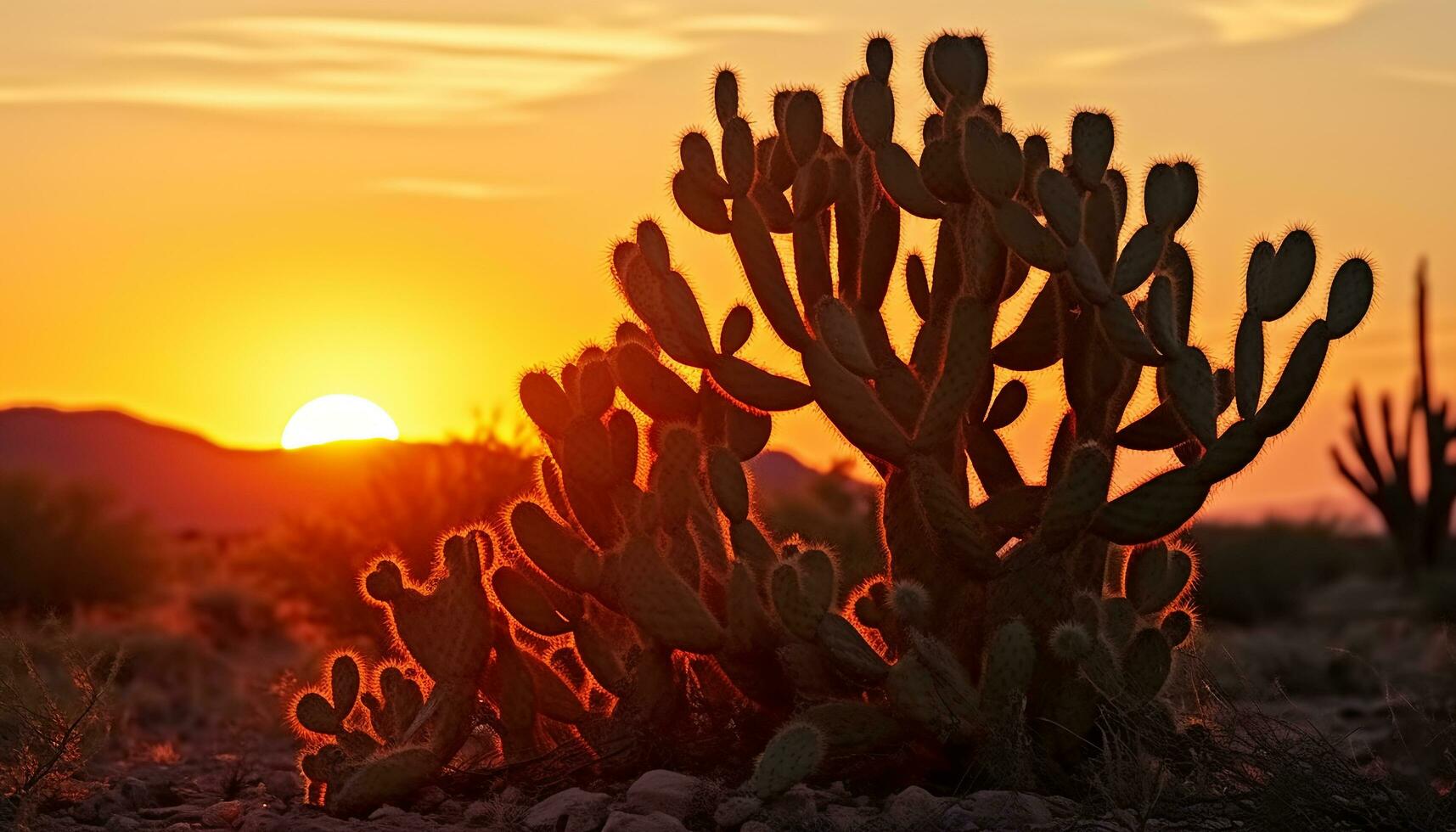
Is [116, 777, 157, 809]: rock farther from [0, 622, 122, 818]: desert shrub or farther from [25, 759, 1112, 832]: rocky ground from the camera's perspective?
[0, 622, 122, 818]: desert shrub

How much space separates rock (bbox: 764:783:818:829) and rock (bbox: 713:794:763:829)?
0.07 m

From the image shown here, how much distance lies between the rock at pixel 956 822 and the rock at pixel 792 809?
0.48 meters

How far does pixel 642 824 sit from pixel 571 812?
0.42m

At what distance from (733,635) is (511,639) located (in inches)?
44.9

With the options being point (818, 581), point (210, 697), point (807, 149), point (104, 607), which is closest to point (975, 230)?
point (807, 149)

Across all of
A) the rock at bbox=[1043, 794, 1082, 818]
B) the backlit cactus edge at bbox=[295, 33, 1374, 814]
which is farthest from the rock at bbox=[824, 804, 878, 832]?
the rock at bbox=[1043, 794, 1082, 818]

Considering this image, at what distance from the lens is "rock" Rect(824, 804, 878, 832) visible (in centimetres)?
686

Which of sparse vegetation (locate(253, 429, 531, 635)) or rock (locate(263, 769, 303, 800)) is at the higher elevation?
sparse vegetation (locate(253, 429, 531, 635))

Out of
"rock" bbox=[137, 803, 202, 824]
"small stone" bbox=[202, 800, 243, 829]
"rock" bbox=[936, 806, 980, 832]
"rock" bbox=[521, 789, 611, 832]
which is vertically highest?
"rock" bbox=[936, 806, 980, 832]

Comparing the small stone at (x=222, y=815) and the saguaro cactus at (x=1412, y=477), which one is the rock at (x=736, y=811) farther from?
the saguaro cactus at (x=1412, y=477)

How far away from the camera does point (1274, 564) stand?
28.3m

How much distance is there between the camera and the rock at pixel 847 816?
6.86 m

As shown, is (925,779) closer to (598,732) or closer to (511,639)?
(598,732)

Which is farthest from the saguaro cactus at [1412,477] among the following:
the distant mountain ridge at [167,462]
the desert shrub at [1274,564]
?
the distant mountain ridge at [167,462]
